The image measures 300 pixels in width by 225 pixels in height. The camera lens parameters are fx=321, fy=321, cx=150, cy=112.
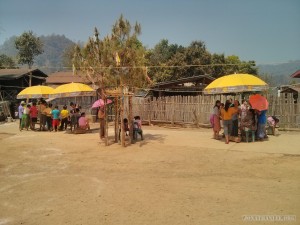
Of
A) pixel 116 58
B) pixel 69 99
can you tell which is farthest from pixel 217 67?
pixel 116 58

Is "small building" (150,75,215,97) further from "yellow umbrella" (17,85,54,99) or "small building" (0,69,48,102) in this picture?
"small building" (0,69,48,102)

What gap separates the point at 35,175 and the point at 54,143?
4.62m

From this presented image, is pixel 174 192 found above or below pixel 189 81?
below

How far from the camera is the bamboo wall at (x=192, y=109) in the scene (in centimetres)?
1430

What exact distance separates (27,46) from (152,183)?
44.5m

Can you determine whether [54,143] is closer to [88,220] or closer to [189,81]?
[88,220]

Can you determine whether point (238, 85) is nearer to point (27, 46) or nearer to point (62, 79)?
point (62, 79)

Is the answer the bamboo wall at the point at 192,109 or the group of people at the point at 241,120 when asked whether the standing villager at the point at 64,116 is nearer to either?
the bamboo wall at the point at 192,109

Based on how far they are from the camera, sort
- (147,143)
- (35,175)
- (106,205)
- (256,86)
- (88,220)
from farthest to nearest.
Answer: (147,143)
(256,86)
(35,175)
(106,205)
(88,220)

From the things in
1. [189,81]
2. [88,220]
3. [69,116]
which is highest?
[189,81]

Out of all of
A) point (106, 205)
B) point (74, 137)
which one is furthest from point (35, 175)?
point (74, 137)

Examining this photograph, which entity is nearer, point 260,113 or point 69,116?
point 260,113

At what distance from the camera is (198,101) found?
16.9 meters

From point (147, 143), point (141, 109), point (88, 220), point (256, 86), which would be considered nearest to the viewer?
point (88, 220)
